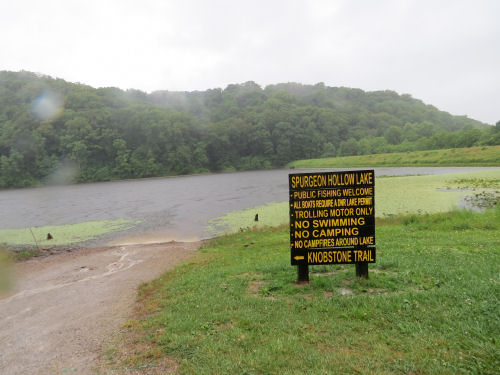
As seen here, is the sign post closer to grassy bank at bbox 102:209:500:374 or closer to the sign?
the sign

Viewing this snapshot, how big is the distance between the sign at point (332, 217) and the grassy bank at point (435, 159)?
6476cm

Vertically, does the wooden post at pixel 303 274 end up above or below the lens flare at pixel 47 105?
below

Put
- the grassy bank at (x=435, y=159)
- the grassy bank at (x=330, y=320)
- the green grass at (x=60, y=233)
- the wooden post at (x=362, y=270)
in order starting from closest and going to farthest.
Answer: the grassy bank at (x=330, y=320)
the wooden post at (x=362, y=270)
the green grass at (x=60, y=233)
the grassy bank at (x=435, y=159)

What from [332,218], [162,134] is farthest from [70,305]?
[162,134]

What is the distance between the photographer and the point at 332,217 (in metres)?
7.02

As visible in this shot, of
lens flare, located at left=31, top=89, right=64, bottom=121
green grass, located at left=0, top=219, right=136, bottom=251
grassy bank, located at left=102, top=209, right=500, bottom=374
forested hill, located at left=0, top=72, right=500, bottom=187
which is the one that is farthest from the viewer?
lens flare, located at left=31, top=89, right=64, bottom=121

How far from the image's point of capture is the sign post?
696 centimetres

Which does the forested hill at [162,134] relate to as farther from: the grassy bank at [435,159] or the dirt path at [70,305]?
the dirt path at [70,305]

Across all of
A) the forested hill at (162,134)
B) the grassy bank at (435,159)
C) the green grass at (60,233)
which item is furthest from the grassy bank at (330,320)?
the forested hill at (162,134)

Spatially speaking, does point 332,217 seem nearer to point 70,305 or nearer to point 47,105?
point 70,305

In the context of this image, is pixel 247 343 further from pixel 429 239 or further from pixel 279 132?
pixel 279 132

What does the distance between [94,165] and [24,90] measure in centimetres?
4333

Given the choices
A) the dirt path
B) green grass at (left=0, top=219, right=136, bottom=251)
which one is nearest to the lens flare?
green grass at (left=0, top=219, right=136, bottom=251)

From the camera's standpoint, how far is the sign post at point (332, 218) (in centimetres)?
696
